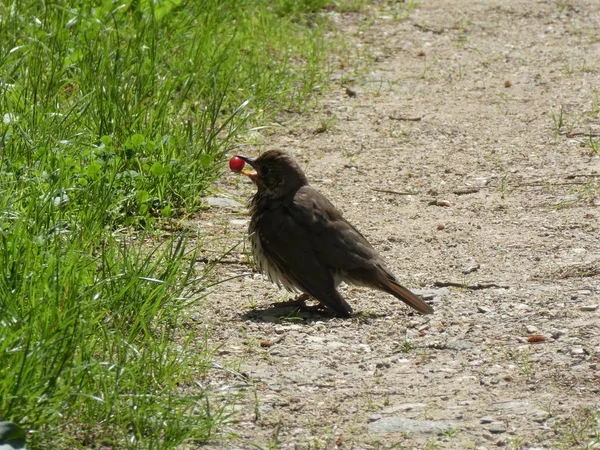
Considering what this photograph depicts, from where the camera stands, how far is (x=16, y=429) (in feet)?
12.7

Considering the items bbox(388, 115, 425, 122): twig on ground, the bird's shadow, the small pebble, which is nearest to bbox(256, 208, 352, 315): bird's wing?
the bird's shadow

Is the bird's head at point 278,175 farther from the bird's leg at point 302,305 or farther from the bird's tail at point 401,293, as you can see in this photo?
the bird's tail at point 401,293

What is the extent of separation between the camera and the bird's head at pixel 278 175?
20.9ft

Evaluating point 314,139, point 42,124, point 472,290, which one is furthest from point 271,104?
point 472,290

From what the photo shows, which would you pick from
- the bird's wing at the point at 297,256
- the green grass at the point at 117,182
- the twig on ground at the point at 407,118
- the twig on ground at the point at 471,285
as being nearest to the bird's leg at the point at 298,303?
the bird's wing at the point at 297,256

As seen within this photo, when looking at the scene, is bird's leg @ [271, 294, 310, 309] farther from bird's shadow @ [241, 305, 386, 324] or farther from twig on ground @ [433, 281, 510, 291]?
twig on ground @ [433, 281, 510, 291]

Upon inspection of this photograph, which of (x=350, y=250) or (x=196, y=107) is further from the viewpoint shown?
(x=196, y=107)

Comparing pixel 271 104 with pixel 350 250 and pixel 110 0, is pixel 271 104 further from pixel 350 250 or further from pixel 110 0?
pixel 350 250

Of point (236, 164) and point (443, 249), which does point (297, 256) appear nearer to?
point (236, 164)

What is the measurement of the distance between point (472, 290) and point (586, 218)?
1266mm

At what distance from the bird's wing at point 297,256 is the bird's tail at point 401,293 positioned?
21 cm

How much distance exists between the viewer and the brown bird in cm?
587

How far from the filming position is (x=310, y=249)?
605cm

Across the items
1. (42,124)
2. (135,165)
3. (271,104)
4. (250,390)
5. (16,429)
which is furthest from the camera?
(271,104)
